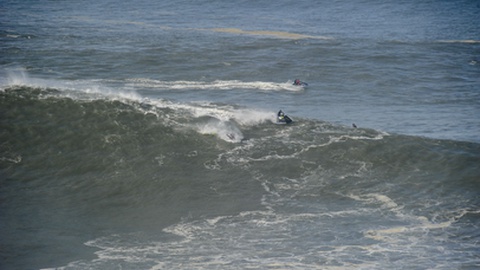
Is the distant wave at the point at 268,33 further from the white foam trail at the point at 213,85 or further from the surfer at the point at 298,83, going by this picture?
the surfer at the point at 298,83

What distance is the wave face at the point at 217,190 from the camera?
20.4 meters

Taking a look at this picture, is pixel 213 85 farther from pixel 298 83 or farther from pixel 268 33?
pixel 268 33

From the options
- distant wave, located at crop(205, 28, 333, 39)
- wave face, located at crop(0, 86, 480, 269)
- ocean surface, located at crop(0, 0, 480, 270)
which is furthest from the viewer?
distant wave, located at crop(205, 28, 333, 39)

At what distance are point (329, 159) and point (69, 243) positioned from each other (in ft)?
42.0

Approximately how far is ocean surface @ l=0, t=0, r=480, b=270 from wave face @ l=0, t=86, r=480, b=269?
0.30 ft

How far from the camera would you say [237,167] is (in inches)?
1100

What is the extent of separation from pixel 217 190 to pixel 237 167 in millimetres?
2302

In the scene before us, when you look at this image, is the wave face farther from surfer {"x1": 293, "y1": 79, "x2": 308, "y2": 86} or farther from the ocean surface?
surfer {"x1": 293, "y1": 79, "x2": 308, "y2": 86}

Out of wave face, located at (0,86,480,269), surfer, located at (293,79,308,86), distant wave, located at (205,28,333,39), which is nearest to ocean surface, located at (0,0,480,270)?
wave face, located at (0,86,480,269)

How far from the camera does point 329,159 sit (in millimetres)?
28578

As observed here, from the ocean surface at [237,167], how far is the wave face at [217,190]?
9 centimetres

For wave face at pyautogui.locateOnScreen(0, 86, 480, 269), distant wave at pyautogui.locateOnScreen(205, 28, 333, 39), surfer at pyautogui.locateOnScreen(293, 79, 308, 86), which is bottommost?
wave face at pyautogui.locateOnScreen(0, 86, 480, 269)

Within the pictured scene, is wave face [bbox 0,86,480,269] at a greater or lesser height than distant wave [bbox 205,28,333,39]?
lesser

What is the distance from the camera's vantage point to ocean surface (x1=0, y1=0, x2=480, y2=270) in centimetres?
2067
